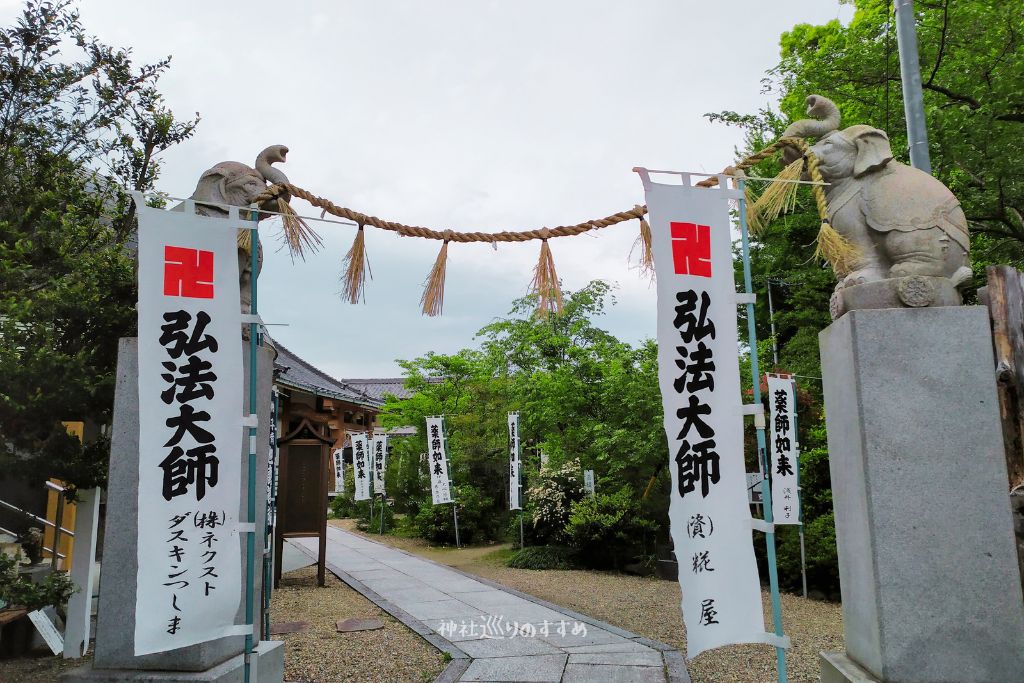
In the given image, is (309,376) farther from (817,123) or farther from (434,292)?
(817,123)

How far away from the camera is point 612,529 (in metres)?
11.2

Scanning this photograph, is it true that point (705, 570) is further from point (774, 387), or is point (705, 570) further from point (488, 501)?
point (488, 501)

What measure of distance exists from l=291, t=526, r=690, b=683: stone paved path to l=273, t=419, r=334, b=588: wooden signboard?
3.61 ft

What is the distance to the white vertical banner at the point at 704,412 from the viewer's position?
3156 millimetres

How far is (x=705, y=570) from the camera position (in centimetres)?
316

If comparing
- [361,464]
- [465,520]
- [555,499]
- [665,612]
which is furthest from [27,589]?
[361,464]

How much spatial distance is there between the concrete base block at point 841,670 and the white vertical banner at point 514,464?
9.92 metres

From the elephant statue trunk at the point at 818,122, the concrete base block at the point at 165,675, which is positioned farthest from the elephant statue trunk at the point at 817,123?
the concrete base block at the point at 165,675

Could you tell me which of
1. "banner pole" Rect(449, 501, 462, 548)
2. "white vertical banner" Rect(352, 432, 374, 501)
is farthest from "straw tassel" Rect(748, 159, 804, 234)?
"white vertical banner" Rect(352, 432, 374, 501)

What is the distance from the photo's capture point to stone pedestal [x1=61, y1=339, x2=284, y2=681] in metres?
3.64

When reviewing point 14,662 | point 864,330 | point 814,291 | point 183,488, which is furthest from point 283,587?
point 814,291

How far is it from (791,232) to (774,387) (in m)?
6.44

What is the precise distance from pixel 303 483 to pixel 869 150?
8.92 meters

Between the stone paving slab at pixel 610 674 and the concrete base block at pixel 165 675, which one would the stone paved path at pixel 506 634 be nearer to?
the stone paving slab at pixel 610 674
